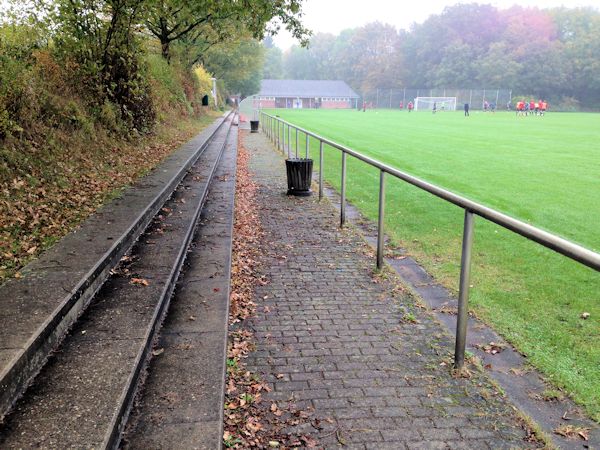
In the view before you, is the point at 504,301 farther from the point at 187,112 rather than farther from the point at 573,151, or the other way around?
the point at 187,112

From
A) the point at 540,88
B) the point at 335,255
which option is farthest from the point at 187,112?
the point at 540,88

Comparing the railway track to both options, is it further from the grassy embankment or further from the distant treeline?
the distant treeline

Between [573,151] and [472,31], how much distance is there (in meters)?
84.2

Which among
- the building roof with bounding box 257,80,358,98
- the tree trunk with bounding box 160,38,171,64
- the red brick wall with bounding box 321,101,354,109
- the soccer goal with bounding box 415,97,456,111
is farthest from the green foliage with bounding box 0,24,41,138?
the building roof with bounding box 257,80,358,98

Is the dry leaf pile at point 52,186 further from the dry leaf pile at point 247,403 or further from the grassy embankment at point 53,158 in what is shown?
the dry leaf pile at point 247,403

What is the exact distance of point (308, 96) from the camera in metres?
104

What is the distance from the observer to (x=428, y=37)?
98.6 m

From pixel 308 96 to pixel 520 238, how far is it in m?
99.9

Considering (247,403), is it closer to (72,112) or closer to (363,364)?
(363,364)

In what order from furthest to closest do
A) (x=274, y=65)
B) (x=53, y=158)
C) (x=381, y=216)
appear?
(x=274, y=65), (x=53, y=158), (x=381, y=216)

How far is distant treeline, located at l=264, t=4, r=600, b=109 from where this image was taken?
76250 millimetres

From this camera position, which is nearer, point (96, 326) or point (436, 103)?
point (96, 326)

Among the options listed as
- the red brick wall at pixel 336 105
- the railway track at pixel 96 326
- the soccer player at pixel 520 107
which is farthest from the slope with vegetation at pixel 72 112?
the red brick wall at pixel 336 105

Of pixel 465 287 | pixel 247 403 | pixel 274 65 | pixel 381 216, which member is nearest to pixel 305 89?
pixel 274 65
